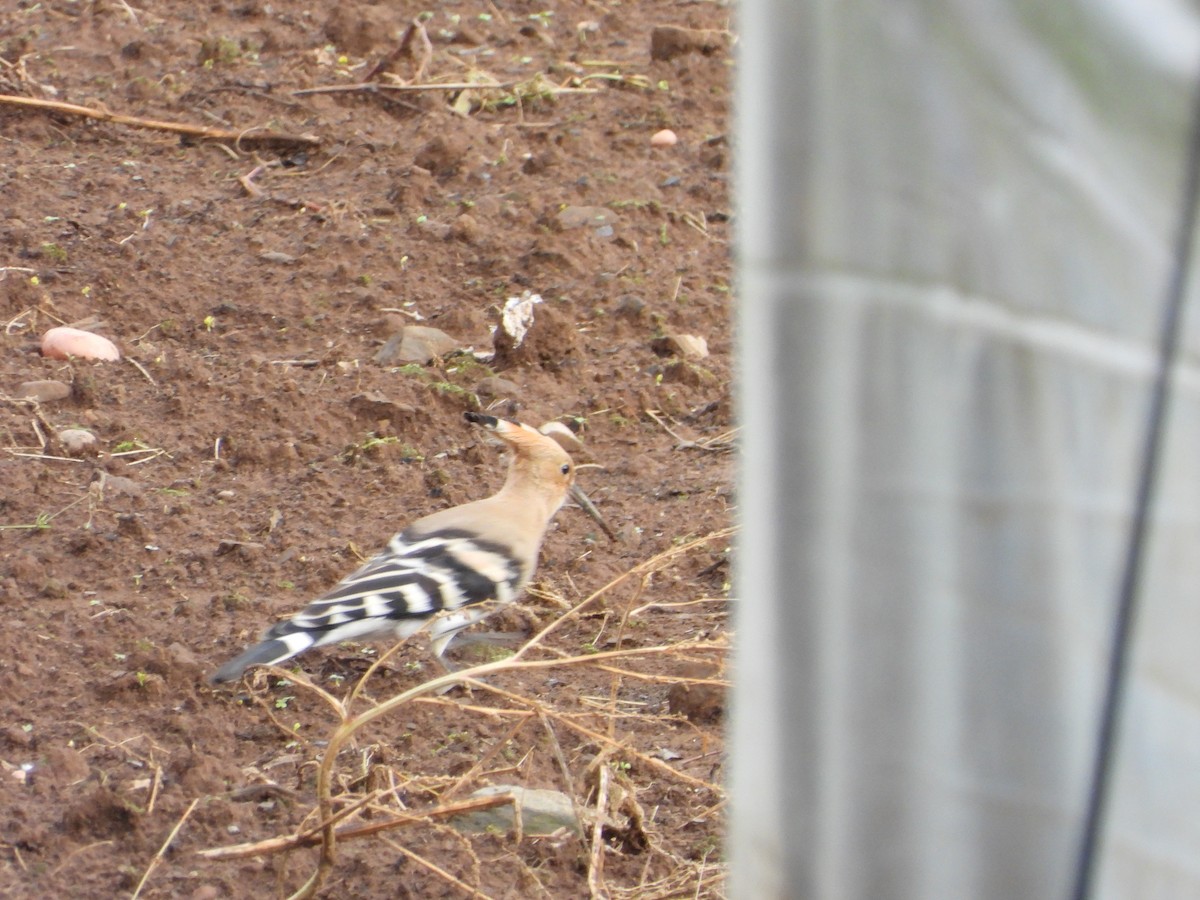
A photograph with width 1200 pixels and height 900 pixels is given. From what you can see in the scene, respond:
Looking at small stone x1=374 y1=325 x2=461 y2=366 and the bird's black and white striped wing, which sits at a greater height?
small stone x1=374 y1=325 x2=461 y2=366

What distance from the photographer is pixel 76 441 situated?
4.89 metres

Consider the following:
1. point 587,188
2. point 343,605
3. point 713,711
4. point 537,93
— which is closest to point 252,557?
point 343,605

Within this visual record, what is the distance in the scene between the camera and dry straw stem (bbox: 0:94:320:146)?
6.88 m

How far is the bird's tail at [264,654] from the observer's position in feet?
11.9

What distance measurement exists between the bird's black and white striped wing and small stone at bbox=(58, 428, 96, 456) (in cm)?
109

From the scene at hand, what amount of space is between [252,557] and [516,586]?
74cm

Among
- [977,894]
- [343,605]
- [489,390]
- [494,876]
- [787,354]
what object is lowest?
[494,876]

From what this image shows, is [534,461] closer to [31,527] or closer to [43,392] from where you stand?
[31,527]

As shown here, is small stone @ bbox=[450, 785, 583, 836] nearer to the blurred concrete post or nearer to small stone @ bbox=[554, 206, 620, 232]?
the blurred concrete post

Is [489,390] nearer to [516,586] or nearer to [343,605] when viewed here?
[516,586]

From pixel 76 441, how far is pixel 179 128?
95.6 inches

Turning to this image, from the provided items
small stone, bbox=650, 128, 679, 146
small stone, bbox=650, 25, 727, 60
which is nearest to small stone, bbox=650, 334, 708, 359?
small stone, bbox=650, 128, 679, 146

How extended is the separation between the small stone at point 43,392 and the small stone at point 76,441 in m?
0.22

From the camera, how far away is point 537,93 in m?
7.34
